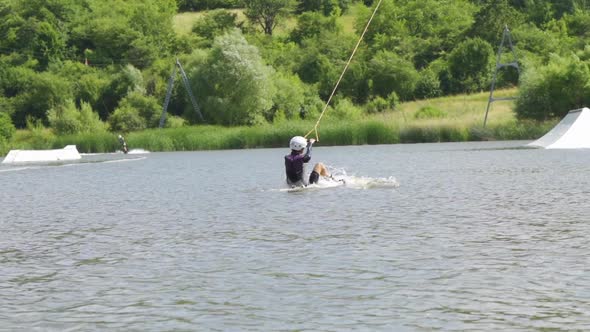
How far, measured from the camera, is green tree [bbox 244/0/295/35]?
130m

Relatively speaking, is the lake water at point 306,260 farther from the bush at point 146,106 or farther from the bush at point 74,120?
the bush at point 146,106

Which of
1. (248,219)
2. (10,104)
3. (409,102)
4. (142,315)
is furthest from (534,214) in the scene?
(10,104)

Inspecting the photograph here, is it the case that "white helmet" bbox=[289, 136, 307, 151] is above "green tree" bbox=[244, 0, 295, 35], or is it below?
below

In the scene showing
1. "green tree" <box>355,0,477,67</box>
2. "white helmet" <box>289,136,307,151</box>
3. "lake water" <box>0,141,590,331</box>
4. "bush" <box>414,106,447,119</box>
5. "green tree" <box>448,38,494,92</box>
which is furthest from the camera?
"green tree" <box>355,0,477,67</box>

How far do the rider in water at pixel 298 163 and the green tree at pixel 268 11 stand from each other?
360 ft

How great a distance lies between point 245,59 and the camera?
84.1 metres

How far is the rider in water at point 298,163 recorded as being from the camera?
826 inches

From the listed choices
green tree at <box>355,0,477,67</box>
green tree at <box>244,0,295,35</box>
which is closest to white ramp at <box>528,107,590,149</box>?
green tree at <box>355,0,477,67</box>

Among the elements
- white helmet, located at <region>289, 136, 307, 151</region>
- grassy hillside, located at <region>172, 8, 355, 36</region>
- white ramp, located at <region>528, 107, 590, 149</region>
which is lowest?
white ramp, located at <region>528, 107, 590, 149</region>

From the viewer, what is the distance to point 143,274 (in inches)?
413

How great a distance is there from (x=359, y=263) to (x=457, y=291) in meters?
2.01

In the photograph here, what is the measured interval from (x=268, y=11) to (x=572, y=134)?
91.3 m

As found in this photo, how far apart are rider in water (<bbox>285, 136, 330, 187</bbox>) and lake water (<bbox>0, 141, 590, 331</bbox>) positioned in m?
0.38

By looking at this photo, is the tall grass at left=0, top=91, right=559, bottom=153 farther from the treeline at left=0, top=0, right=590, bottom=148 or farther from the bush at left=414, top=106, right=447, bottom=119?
the treeline at left=0, top=0, right=590, bottom=148
